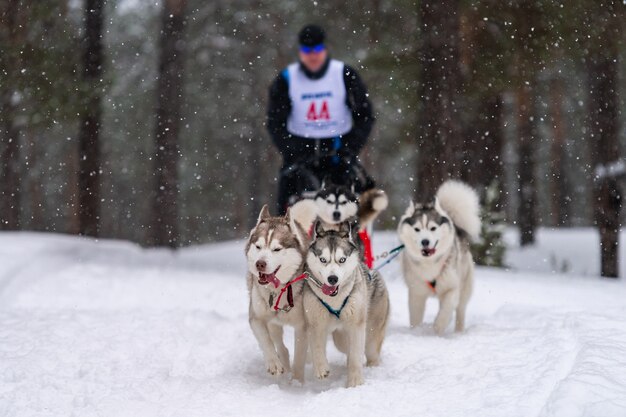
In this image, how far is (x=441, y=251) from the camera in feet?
18.1

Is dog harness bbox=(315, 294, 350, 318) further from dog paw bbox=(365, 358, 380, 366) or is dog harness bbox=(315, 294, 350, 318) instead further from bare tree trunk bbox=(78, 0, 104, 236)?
bare tree trunk bbox=(78, 0, 104, 236)

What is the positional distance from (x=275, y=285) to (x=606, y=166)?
24.1 feet

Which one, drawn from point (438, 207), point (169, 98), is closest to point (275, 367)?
point (438, 207)

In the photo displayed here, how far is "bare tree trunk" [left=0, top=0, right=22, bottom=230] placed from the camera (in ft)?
34.8

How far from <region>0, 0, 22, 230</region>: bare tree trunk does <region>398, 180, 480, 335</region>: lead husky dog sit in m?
7.29

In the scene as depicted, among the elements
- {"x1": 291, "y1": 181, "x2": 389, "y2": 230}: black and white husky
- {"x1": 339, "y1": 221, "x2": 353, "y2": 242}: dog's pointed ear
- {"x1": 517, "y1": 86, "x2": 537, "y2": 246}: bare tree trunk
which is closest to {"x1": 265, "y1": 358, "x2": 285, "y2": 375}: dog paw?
{"x1": 339, "y1": 221, "x2": 353, "y2": 242}: dog's pointed ear

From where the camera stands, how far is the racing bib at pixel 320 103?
20.8ft

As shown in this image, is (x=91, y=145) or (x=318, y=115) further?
(x=91, y=145)

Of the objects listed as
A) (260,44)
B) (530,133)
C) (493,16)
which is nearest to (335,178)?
(493,16)

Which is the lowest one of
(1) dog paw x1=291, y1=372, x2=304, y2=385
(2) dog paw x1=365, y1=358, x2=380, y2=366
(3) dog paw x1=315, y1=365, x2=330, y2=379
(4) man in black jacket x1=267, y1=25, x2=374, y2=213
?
(1) dog paw x1=291, y1=372, x2=304, y2=385

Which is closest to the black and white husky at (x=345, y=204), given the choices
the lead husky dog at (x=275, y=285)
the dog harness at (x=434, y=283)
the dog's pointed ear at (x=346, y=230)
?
the dog harness at (x=434, y=283)

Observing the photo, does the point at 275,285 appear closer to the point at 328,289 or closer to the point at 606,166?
the point at 328,289

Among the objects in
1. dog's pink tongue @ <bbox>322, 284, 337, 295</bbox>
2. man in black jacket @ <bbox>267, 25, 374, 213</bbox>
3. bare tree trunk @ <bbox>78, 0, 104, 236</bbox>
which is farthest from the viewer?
bare tree trunk @ <bbox>78, 0, 104, 236</bbox>

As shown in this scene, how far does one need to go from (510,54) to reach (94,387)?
8.78 m
